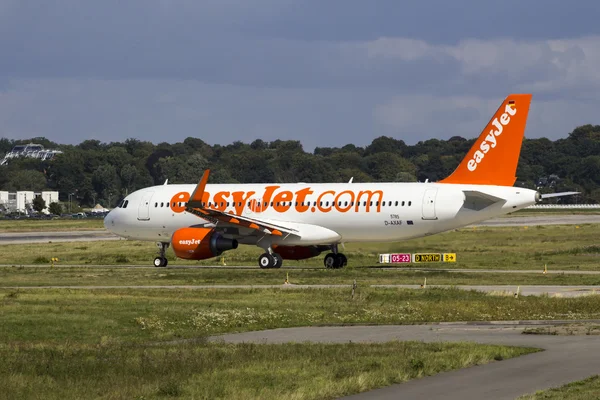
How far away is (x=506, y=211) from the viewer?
52.1 m

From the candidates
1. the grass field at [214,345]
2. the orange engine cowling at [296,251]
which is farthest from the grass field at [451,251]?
the grass field at [214,345]

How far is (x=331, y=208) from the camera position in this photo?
55844mm

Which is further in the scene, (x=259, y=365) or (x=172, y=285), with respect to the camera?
(x=172, y=285)

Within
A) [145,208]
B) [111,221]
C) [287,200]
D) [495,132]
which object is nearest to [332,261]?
[287,200]

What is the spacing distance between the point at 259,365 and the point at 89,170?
17807 centimetres

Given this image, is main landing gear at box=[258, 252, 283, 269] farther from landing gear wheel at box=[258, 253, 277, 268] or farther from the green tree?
the green tree

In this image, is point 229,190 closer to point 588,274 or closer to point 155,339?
point 588,274

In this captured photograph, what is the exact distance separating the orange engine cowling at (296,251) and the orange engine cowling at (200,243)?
324 centimetres

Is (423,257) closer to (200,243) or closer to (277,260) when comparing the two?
(277,260)

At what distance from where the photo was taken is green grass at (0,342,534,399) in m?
20.1

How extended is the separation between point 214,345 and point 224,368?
404cm

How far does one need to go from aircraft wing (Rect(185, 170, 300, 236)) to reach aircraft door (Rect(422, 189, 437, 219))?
699cm

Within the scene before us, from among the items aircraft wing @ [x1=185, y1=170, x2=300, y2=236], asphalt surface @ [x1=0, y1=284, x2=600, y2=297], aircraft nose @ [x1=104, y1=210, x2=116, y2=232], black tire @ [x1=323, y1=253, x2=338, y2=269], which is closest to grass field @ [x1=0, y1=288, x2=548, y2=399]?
asphalt surface @ [x1=0, y1=284, x2=600, y2=297]

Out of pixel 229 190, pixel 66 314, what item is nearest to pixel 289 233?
pixel 229 190
